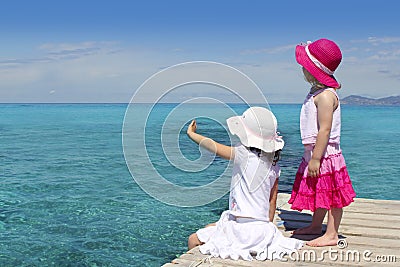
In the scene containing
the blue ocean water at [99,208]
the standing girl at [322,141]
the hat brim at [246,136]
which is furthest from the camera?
the blue ocean water at [99,208]

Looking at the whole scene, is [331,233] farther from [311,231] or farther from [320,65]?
[320,65]

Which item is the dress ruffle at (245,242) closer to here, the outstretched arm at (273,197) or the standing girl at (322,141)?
the outstretched arm at (273,197)

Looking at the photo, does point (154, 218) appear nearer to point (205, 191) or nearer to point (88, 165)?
point (205, 191)

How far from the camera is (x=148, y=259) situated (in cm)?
659

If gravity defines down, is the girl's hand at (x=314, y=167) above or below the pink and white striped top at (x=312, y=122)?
below

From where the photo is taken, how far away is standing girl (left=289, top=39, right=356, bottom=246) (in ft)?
13.1

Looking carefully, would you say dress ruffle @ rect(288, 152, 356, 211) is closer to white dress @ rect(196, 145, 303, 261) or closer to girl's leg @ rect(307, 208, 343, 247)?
girl's leg @ rect(307, 208, 343, 247)

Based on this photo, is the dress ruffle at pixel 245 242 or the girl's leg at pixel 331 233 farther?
the girl's leg at pixel 331 233

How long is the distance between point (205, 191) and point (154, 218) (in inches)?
91.3

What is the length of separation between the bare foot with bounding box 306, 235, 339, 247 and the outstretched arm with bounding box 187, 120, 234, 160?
1.08 m

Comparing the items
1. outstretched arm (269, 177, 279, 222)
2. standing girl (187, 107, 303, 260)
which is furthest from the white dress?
outstretched arm (269, 177, 279, 222)

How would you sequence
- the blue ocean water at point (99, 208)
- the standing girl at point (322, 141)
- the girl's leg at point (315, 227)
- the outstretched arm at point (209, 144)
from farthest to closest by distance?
the blue ocean water at point (99, 208), the girl's leg at point (315, 227), the standing girl at point (322, 141), the outstretched arm at point (209, 144)

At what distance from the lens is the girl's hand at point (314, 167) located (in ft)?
13.4

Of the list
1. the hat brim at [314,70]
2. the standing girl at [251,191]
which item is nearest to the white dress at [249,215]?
the standing girl at [251,191]
